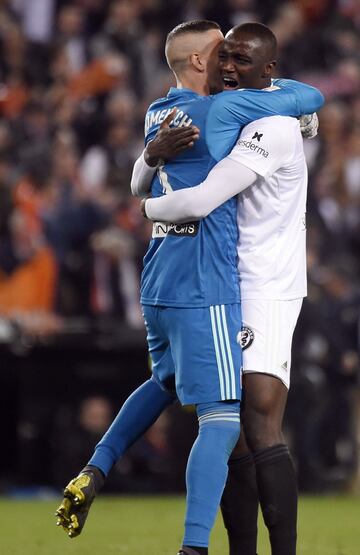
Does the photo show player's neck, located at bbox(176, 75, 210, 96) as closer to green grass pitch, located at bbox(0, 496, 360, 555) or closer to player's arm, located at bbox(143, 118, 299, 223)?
player's arm, located at bbox(143, 118, 299, 223)

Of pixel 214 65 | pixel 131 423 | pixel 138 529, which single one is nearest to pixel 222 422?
pixel 131 423

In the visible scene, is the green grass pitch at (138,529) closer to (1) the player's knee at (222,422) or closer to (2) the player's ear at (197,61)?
(1) the player's knee at (222,422)

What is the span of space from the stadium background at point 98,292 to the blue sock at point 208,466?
16.8 ft

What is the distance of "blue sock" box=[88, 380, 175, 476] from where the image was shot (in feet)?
16.6

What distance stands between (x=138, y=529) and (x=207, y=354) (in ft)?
10.5

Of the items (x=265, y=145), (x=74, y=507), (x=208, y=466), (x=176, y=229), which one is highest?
(x=265, y=145)

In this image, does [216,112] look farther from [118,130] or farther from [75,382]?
[118,130]

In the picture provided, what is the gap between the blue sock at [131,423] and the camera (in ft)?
16.6

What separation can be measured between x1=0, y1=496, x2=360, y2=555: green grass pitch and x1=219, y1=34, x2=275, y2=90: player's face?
7.67ft

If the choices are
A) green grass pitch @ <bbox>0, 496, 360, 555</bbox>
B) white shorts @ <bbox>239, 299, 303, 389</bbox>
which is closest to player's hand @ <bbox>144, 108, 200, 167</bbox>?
white shorts @ <bbox>239, 299, 303, 389</bbox>

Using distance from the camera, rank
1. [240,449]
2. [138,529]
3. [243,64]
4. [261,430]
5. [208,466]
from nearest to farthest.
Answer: [208,466] → [261,430] → [243,64] → [240,449] → [138,529]

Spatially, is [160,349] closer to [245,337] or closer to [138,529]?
[245,337]

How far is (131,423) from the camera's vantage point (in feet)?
16.7

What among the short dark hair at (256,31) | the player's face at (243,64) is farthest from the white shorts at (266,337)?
the short dark hair at (256,31)
